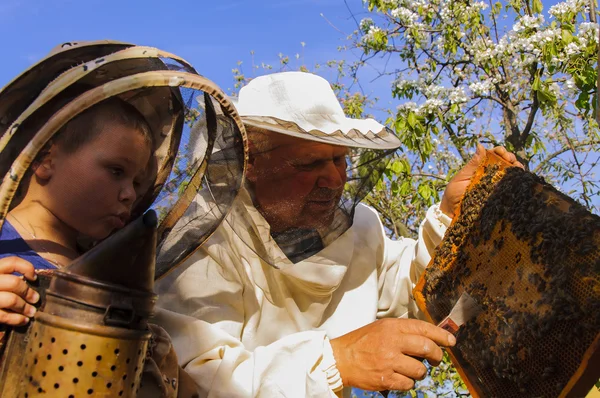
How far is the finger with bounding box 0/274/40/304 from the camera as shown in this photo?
1401mm

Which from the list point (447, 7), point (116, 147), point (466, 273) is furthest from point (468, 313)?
point (447, 7)

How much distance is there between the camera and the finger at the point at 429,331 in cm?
216

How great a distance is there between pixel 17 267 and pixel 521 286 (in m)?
1.50

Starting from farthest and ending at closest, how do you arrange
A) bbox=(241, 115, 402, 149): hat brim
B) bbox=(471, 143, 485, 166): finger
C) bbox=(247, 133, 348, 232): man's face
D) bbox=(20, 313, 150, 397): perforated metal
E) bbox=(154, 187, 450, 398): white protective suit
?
1. bbox=(471, 143, 485, 166): finger
2. bbox=(247, 133, 348, 232): man's face
3. bbox=(241, 115, 402, 149): hat brim
4. bbox=(154, 187, 450, 398): white protective suit
5. bbox=(20, 313, 150, 397): perforated metal

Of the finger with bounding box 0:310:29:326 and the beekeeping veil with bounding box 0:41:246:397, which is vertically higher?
the beekeeping veil with bounding box 0:41:246:397

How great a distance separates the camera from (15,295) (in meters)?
1.41

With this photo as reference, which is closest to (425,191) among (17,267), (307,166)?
(307,166)

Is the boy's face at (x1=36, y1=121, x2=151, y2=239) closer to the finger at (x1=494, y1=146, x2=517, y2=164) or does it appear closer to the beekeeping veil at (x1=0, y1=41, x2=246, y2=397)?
the beekeeping veil at (x1=0, y1=41, x2=246, y2=397)

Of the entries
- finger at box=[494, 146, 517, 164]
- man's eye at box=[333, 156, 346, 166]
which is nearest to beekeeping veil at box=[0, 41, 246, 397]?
man's eye at box=[333, 156, 346, 166]

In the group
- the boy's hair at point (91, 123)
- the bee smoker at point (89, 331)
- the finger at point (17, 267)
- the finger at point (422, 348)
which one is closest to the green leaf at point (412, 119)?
the finger at point (422, 348)

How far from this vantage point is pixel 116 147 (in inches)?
69.9

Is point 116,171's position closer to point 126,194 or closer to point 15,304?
point 126,194

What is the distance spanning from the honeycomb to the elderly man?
0.17 metres

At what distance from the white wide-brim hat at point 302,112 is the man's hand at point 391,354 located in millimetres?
747
